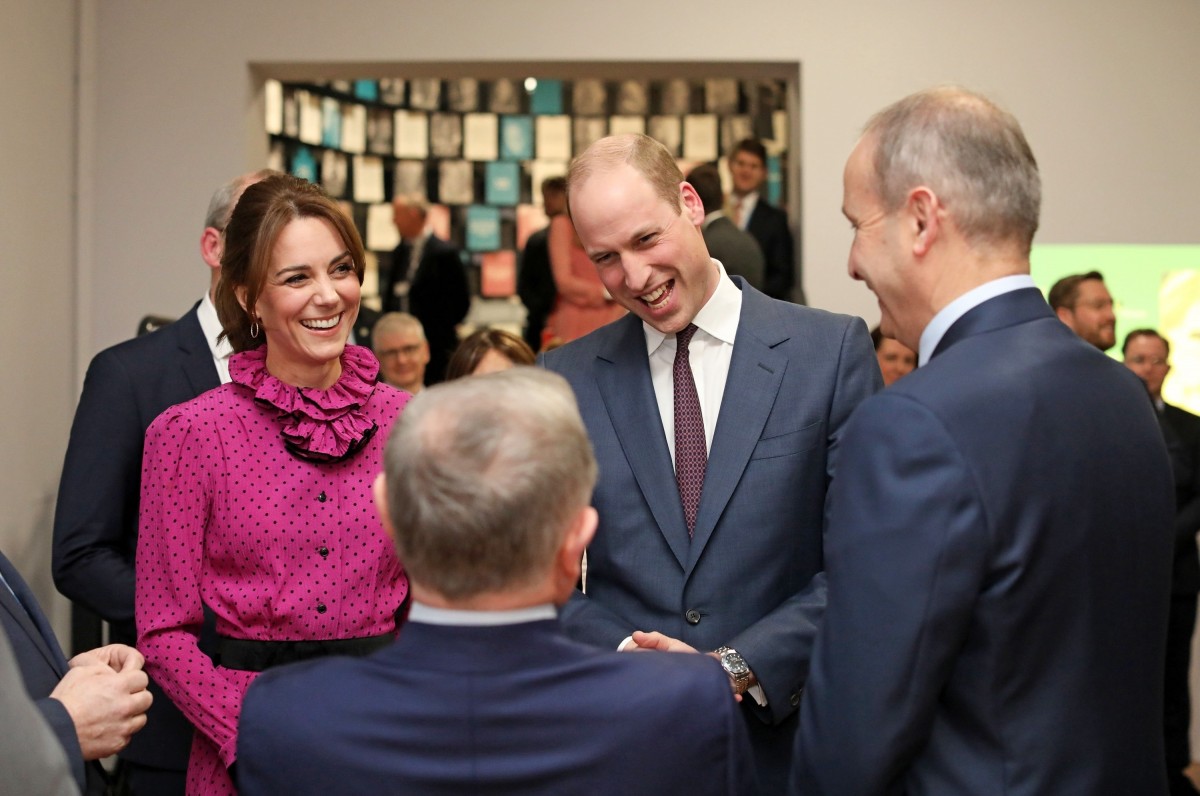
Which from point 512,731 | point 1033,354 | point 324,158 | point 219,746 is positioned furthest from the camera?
point 324,158

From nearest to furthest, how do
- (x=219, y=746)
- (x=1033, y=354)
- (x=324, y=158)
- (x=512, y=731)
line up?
(x=512, y=731) < (x=1033, y=354) < (x=219, y=746) < (x=324, y=158)

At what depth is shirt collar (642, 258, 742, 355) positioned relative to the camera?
2.45 meters

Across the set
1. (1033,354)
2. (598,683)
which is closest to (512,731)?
(598,683)

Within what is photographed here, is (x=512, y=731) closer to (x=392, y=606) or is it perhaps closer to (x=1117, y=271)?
(x=392, y=606)

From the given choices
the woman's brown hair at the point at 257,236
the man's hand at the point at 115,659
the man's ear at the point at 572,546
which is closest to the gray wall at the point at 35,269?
the woman's brown hair at the point at 257,236

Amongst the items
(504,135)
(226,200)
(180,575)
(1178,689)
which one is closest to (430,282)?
(504,135)

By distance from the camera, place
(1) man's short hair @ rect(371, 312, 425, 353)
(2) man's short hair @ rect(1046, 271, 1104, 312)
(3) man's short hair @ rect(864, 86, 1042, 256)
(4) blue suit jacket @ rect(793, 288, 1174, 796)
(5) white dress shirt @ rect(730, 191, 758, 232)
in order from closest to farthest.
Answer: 1. (4) blue suit jacket @ rect(793, 288, 1174, 796)
2. (3) man's short hair @ rect(864, 86, 1042, 256)
3. (2) man's short hair @ rect(1046, 271, 1104, 312)
4. (1) man's short hair @ rect(371, 312, 425, 353)
5. (5) white dress shirt @ rect(730, 191, 758, 232)

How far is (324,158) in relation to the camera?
962cm

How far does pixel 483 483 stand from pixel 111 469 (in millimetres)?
1838

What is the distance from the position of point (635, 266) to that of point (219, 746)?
3.67 ft

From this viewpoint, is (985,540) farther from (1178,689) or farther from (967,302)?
(1178,689)

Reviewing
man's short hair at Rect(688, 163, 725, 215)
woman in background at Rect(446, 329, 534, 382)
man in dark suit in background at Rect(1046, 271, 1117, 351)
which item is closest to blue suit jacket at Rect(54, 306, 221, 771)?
woman in background at Rect(446, 329, 534, 382)

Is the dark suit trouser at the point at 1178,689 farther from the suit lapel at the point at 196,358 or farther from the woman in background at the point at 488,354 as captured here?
the suit lapel at the point at 196,358

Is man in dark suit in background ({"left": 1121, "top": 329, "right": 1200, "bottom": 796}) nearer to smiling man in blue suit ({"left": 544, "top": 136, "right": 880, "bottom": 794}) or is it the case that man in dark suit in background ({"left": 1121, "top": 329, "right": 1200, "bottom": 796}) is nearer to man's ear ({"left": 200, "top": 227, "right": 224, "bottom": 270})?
smiling man in blue suit ({"left": 544, "top": 136, "right": 880, "bottom": 794})
